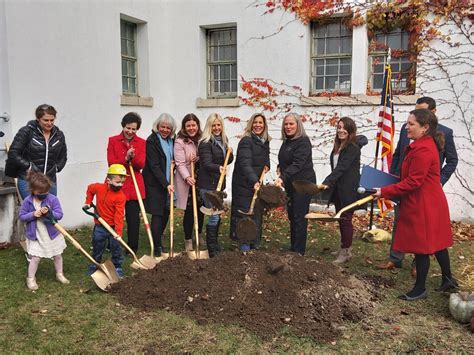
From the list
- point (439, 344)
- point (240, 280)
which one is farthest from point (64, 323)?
point (439, 344)

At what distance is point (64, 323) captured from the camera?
13.3 feet

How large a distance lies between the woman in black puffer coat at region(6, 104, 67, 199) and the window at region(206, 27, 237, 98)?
15.8 ft

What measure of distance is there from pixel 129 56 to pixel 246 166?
497cm

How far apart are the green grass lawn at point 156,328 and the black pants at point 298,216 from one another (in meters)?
1.21

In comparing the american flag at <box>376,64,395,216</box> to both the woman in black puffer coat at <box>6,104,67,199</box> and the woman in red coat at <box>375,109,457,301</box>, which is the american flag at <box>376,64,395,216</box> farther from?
the woman in black puffer coat at <box>6,104,67,199</box>

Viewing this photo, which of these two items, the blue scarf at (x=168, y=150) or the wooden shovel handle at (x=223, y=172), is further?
the blue scarf at (x=168, y=150)

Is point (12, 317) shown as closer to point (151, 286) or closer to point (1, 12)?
point (151, 286)

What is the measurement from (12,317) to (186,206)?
7.61ft

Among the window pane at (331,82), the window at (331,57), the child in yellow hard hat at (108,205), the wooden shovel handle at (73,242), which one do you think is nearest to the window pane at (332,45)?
the window at (331,57)

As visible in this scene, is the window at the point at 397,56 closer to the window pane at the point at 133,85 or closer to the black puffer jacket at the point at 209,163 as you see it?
the black puffer jacket at the point at 209,163

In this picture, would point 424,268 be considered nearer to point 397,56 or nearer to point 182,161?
point 182,161

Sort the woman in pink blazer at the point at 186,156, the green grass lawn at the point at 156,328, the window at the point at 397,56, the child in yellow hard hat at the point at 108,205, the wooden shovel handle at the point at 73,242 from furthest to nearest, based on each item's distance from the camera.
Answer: the window at the point at 397,56 < the woman in pink blazer at the point at 186,156 < the child in yellow hard hat at the point at 108,205 < the wooden shovel handle at the point at 73,242 < the green grass lawn at the point at 156,328

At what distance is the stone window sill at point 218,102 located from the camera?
929cm

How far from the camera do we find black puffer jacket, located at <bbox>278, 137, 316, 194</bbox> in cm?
542
